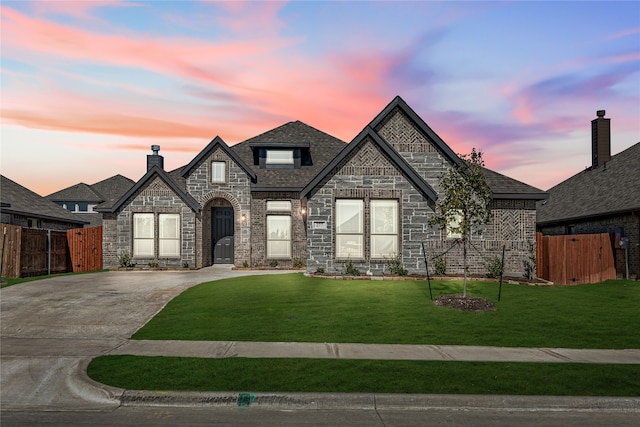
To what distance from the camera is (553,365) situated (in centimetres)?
877

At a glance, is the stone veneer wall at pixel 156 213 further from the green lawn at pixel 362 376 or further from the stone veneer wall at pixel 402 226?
the green lawn at pixel 362 376

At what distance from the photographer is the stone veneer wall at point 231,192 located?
85.6 feet

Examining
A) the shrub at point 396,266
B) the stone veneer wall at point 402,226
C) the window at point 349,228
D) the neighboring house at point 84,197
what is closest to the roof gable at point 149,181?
the stone veneer wall at point 402,226

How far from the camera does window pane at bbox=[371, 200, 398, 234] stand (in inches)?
830

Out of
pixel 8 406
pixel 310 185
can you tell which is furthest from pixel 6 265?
pixel 8 406

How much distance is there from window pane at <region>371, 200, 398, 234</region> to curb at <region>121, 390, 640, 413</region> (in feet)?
46.6

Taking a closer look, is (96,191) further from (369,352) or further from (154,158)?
(369,352)

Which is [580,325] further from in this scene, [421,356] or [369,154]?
[369,154]

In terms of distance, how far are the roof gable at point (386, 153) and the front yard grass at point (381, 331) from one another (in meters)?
4.18

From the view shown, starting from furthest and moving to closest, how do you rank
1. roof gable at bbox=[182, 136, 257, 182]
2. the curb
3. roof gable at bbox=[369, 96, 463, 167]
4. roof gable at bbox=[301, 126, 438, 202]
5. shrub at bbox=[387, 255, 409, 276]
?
1. roof gable at bbox=[182, 136, 257, 182]
2. roof gable at bbox=[369, 96, 463, 167]
3. roof gable at bbox=[301, 126, 438, 202]
4. shrub at bbox=[387, 255, 409, 276]
5. the curb

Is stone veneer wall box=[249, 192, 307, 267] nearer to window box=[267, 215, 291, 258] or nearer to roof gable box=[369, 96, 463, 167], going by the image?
window box=[267, 215, 291, 258]

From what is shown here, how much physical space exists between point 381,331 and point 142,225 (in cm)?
1820

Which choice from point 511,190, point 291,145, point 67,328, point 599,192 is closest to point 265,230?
point 291,145

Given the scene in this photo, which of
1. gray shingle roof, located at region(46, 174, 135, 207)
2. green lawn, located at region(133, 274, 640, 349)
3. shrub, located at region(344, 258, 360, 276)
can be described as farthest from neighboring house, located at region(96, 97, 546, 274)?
gray shingle roof, located at region(46, 174, 135, 207)
